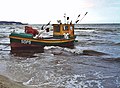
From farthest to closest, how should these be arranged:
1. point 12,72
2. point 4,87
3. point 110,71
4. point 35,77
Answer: point 110,71, point 12,72, point 35,77, point 4,87

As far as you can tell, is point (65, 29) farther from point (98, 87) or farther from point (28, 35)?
point (98, 87)

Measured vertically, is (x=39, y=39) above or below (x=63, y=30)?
below

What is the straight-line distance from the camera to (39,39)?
2102cm

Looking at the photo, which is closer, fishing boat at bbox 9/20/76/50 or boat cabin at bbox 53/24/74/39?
fishing boat at bbox 9/20/76/50

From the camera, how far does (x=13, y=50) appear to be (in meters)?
21.0

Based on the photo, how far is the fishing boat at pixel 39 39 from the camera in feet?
66.6

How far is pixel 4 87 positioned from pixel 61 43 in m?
17.0

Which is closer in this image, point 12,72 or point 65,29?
point 12,72

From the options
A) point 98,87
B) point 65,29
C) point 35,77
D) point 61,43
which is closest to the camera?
point 98,87

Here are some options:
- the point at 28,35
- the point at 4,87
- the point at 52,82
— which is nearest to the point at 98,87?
the point at 52,82

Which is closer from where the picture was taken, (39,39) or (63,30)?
(39,39)

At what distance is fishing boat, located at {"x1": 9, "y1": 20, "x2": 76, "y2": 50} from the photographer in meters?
20.3

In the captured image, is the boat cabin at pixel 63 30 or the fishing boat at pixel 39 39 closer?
the fishing boat at pixel 39 39

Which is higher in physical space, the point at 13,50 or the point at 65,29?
the point at 65,29
